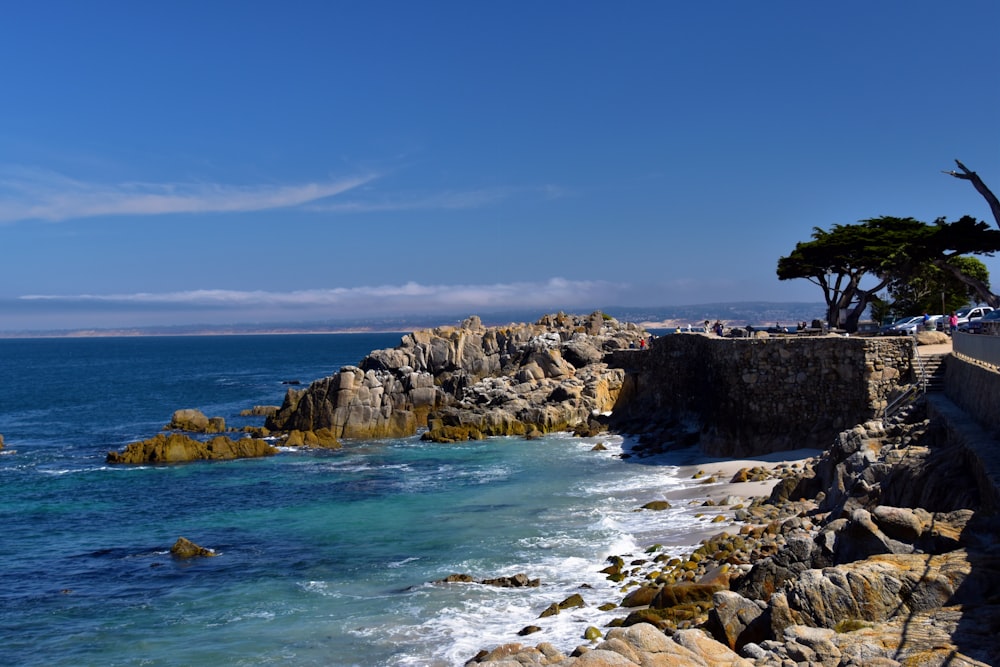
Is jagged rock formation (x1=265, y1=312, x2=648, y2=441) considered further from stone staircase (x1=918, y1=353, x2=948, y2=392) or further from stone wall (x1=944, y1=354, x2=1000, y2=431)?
stone wall (x1=944, y1=354, x2=1000, y2=431)

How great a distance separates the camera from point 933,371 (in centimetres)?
2553

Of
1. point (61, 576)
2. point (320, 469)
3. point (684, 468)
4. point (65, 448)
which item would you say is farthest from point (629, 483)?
point (65, 448)

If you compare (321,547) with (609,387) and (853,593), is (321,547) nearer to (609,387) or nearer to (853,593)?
(853,593)

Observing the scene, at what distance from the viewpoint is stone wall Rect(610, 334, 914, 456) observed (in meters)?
27.4

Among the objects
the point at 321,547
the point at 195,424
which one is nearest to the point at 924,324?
the point at 321,547

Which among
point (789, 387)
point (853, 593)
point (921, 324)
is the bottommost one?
point (853, 593)

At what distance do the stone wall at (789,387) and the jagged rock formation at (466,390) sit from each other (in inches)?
398

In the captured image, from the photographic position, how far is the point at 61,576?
A: 871 inches

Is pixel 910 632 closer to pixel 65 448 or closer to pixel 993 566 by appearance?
pixel 993 566

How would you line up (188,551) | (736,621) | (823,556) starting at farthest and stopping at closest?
(188,551), (823,556), (736,621)

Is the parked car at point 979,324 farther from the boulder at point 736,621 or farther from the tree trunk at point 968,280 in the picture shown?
the boulder at point 736,621

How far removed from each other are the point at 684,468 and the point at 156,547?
17717mm

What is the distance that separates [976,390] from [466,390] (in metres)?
35.0

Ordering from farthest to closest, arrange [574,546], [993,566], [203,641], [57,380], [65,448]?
[57,380], [65,448], [574,546], [203,641], [993,566]
